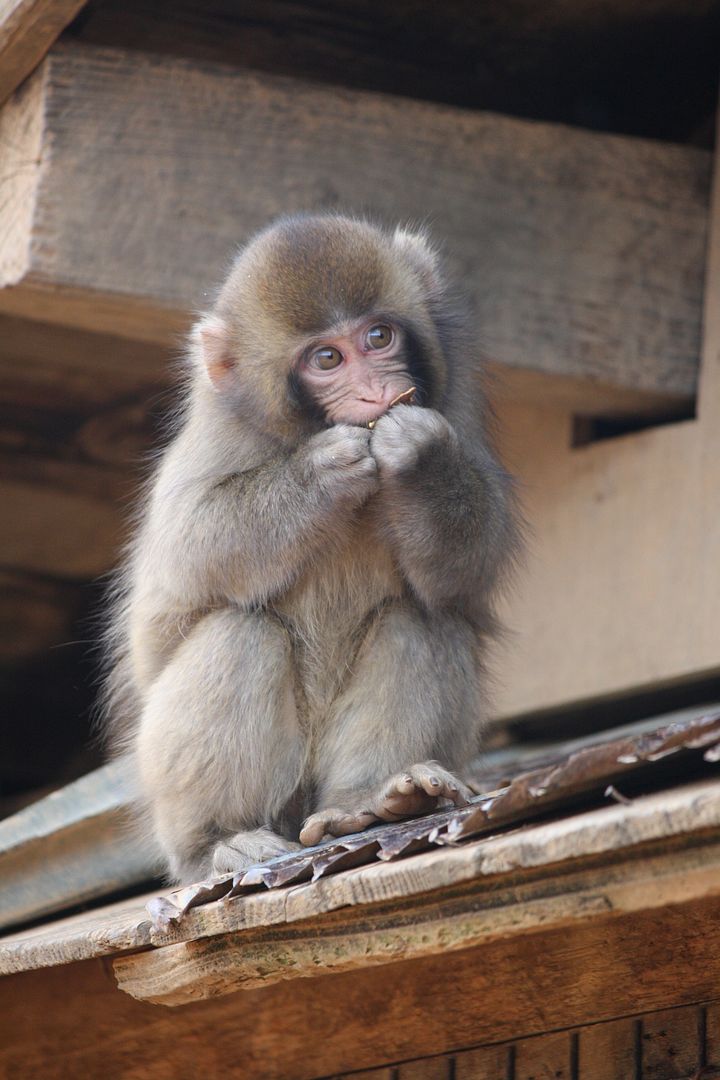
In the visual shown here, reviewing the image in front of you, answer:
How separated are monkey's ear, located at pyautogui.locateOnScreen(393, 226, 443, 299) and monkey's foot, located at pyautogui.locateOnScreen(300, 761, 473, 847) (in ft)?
5.42

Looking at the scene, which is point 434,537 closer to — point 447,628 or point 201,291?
point 447,628

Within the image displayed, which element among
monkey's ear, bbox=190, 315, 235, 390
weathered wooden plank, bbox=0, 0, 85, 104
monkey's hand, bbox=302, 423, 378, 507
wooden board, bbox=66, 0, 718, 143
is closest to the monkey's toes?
monkey's hand, bbox=302, 423, 378, 507

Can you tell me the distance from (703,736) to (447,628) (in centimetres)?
194

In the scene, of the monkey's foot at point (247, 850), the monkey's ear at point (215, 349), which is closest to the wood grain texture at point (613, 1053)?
the monkey's foot at point (247, 850)

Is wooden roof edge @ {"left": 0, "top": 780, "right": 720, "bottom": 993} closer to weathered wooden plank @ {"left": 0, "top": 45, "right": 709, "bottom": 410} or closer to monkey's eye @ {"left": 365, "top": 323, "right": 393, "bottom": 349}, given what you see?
monkey's eye @ {"left": 365, "top": 323, "right": 393, "bottom": 349}

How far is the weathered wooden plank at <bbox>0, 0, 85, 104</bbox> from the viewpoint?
5055mm

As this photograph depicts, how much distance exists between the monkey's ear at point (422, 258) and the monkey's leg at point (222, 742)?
4.05 feet

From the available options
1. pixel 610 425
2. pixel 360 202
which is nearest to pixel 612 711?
pixel 610 425

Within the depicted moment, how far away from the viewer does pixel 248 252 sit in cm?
489

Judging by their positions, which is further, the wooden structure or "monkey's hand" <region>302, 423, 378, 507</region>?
"monkey's hand" <region>302, 423, 378, 507</region>

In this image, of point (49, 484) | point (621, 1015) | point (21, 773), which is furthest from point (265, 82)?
point (21, 773)

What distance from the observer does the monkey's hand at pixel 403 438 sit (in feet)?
14.3

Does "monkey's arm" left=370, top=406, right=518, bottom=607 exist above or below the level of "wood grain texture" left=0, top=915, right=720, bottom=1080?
above

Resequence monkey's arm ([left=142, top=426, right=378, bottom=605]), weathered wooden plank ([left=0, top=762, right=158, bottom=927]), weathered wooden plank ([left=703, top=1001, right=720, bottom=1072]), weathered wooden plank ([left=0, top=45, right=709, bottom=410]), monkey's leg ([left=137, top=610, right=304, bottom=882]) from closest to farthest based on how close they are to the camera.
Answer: weathered wooden plank ([left=703, top=1001, right=720, bottom=1072]) < monkey's leg ([left=137, top=610, right=304, bottom=882]) < monkey's arm ([left=142, top=426, right=378, bottom=605]) < weathered wooden plank ([left=0, top=762, right=158, bottom=927]) < weathered wooden plank ([left=0, top=45, right=709, bottom=410])
